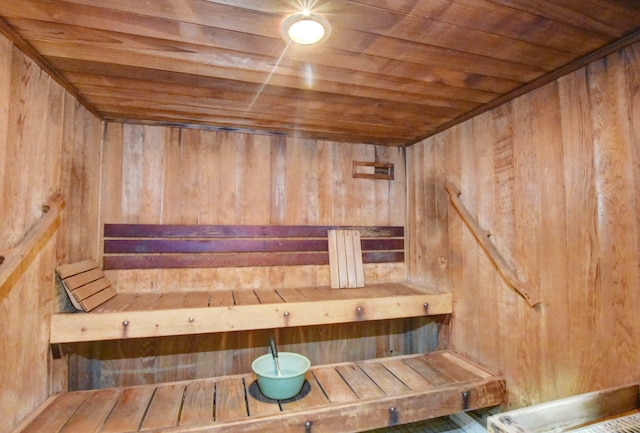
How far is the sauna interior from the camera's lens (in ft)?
4.14

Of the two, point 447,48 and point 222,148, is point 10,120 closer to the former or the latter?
point 222,148

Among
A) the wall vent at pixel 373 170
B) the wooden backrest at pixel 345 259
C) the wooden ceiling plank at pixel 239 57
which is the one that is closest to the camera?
the wooden ceiling plank at pixel 239 57

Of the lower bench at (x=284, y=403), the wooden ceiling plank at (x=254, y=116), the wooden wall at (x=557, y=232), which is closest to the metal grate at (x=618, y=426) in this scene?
the wooden wall at (x=557, y=232)

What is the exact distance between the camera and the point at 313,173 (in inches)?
102

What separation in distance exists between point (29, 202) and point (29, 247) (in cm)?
22

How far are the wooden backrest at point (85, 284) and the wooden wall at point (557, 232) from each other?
87.7 inches

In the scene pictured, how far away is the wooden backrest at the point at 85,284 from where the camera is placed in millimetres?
1706

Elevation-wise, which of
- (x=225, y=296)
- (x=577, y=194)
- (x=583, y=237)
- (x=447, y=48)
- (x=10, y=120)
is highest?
(x=447, y=48)

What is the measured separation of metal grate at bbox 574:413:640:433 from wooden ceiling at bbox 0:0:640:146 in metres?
1.34

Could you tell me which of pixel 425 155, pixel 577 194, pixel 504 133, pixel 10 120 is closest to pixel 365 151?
pixel 425 155

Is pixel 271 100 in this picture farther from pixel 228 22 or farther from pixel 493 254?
pixel 493 254

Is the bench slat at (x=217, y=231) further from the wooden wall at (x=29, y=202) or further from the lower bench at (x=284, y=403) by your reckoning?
the lower bench at (x=284, y=403)

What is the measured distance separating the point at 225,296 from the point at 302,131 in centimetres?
130

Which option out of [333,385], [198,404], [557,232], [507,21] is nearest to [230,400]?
[198,404]
